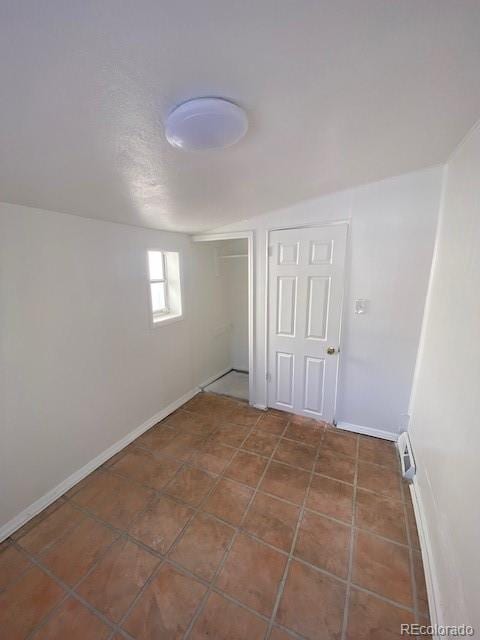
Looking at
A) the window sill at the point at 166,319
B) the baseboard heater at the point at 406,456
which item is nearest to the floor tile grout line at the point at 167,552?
the baseboard heater at the point at 406,456

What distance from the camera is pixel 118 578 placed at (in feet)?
4.46

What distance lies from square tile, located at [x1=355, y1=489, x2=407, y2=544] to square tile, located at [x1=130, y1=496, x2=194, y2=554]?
1129mm

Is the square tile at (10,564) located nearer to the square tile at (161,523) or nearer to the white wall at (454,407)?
the square tile at (161,523)

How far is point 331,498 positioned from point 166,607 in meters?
1.16

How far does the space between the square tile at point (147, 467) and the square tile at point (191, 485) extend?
0.24ft

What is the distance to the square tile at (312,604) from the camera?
1.17 m

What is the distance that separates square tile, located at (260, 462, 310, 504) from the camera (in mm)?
1851

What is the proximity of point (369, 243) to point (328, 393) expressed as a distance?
1.45 metres

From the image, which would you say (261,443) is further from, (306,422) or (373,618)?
(373,618)

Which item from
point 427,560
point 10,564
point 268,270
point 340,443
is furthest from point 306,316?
point 10,564

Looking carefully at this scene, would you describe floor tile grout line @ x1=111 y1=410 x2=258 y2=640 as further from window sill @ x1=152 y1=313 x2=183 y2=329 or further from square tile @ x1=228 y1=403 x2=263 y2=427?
window sill @ x1=152 y1=313 x2=183 y2=329

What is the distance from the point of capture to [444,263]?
1.72 meters

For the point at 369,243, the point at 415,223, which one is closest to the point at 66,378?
the point at 369,243

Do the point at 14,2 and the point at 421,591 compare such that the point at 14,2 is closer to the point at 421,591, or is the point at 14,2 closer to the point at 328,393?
the point at 421,591
